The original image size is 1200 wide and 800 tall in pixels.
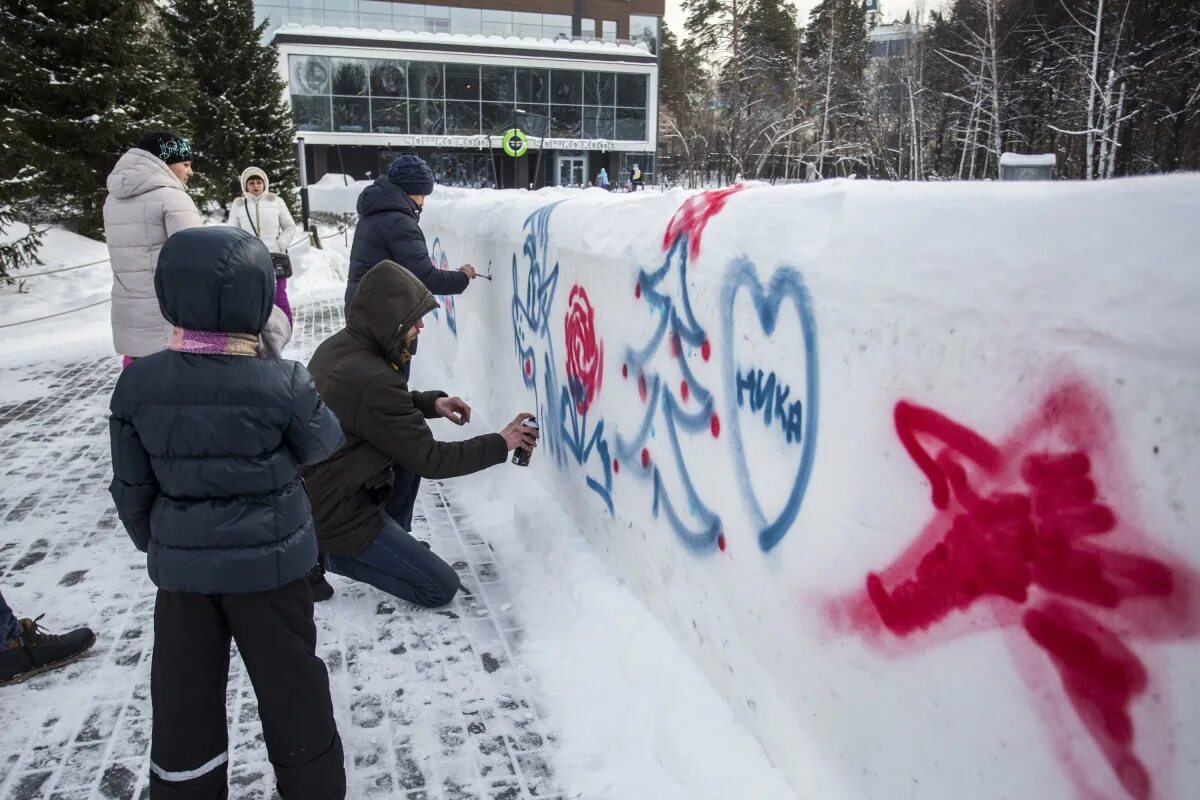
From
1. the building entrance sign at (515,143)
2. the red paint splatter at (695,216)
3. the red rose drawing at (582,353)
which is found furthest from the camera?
the building entrance sign at (515,143)

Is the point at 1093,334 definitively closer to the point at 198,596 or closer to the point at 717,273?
the point at 717,273

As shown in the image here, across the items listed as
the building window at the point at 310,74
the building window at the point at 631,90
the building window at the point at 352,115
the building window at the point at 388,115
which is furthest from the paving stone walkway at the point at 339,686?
the building window at the point at 631,90

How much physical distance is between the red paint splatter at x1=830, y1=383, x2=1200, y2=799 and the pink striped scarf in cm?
152

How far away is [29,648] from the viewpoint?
9.91ft

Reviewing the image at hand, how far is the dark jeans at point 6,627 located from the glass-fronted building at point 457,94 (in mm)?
35273

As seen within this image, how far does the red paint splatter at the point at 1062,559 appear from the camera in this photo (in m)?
1.28

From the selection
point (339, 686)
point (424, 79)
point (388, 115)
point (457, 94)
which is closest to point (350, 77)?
point (388, 115)

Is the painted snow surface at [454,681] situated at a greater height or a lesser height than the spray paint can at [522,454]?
lesser

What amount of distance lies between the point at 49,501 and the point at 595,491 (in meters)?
3.11

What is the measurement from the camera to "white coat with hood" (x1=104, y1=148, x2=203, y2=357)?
14.2ft

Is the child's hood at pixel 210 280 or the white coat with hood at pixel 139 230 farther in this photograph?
the white coat with hood at pixel 139 230

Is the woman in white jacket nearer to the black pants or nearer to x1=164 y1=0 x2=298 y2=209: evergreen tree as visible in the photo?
the black pants

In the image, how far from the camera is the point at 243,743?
268 centimetres

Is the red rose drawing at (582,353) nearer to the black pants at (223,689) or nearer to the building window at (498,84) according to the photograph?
the black pants at (223,689)
